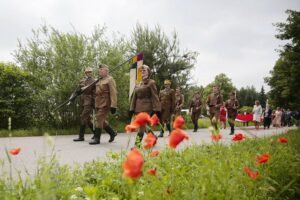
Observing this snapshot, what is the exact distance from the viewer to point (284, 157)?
426cm

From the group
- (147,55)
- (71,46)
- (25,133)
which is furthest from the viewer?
(147,55)

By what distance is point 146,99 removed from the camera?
7859 millimetres

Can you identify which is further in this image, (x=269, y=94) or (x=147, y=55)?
(x=269, y=94)

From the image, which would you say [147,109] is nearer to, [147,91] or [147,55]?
[147,91]

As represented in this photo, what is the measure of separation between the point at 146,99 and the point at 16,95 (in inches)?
320

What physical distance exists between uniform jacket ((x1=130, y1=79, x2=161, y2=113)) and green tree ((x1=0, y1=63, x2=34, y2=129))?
7561mm

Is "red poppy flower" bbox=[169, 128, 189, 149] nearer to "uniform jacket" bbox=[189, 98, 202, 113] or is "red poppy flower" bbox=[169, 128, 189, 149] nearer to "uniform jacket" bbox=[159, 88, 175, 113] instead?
"uniform jacket" bbox=[159, 88, 175, 113]

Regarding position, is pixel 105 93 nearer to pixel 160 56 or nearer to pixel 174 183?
pixel 174 183

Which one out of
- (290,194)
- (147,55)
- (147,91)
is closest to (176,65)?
(147,55)

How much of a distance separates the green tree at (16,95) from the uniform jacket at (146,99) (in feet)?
24.8

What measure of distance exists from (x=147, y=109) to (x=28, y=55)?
876cm

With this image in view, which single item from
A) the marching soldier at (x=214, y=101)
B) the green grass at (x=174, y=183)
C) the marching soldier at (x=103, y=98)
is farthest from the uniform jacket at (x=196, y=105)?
the green grass at (x=174, y=183)

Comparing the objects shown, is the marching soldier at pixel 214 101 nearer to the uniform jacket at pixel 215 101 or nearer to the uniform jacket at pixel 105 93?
the uniform jacket at pixel 215 101

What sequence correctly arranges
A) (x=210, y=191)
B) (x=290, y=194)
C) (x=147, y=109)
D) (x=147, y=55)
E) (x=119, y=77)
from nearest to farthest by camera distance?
(x=210, y=191) < (x=290, y=194) < (x=147, y=109) < (x=119, y=77) < (x=147, y=55)
